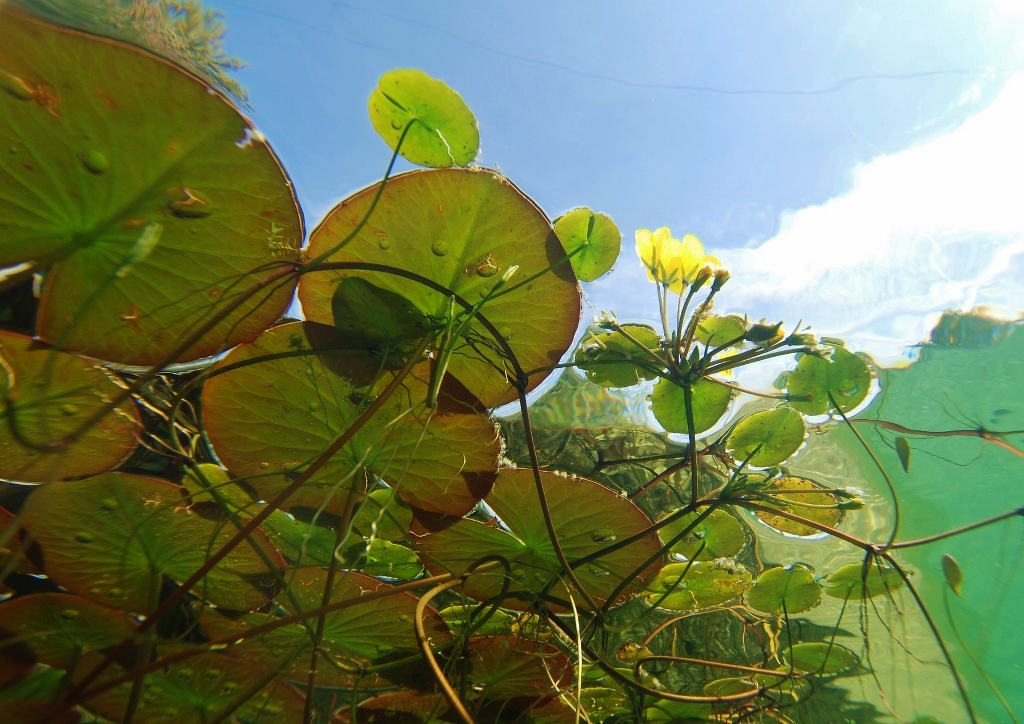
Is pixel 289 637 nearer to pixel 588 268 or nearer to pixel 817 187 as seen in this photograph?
pixel 588 268

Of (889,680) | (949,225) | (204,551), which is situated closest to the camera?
(204,551)

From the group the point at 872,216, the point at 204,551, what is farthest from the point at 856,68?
the point at 204,551

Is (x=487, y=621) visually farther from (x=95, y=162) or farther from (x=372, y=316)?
(x=95, y=162)

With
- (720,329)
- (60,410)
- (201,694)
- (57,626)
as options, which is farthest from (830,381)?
(57,626)

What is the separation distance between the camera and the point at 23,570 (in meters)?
1.12

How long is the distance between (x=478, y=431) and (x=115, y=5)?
91 cm

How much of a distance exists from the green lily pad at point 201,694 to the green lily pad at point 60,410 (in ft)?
1.65

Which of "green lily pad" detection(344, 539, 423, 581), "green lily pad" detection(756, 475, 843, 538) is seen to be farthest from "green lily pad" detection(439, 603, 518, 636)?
"green lily pad" detection(756, 475, 843, 538)

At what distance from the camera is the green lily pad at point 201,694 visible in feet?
3.49

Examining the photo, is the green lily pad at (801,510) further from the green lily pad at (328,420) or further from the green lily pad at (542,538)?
the green lily pad at (328,420)

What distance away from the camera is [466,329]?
32.9 inches

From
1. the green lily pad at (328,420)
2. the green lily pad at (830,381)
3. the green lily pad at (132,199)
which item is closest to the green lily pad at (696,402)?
the green lily pad at (830,381)

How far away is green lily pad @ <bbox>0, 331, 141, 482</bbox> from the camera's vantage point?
2.60 ft

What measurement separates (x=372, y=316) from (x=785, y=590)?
1.36 meters
